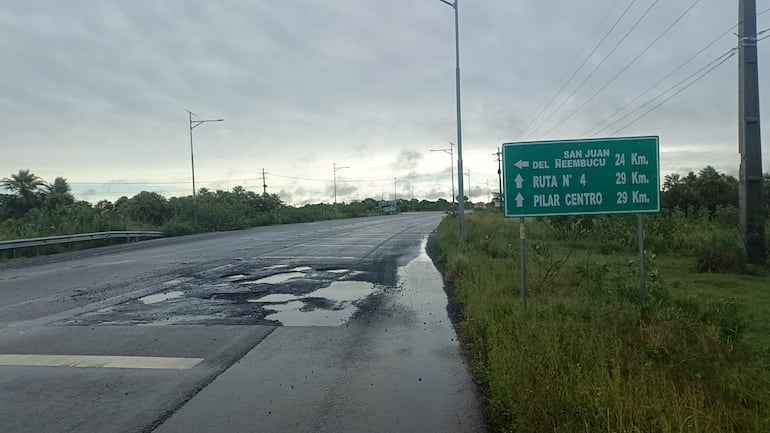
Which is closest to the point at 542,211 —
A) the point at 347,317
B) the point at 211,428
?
the point at 347,317

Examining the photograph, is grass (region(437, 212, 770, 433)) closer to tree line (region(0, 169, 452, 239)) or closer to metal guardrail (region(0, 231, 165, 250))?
metal guardrail (region(0, 231, 165, 250))

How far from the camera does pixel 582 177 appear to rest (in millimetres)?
9008

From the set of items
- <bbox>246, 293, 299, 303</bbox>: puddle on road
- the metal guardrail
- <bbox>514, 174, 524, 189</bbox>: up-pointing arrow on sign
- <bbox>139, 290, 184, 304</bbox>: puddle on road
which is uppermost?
<bbox>514, 174, 524, 189</bbox>: up-pointing arrow on sign

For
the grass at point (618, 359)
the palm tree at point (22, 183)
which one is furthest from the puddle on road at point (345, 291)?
the palm tree at point (22, 183)

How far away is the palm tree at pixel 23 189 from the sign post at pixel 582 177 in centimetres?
4707

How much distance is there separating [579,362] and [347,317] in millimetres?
4896

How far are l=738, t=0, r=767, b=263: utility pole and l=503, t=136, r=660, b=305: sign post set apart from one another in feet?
24.4

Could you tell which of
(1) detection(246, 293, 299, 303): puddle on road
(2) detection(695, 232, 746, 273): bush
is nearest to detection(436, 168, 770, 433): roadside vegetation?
(2) detection(695, 232, 746, 273): bush

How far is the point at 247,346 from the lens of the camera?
7.72 m

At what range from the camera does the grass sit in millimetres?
4207

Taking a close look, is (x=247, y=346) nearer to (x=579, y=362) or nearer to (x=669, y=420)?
(x=579, y=362)

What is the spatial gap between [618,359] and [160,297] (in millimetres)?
9178

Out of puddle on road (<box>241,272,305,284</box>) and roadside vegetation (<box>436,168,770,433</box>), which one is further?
puddle on road (<box>241,272,305,284</box>)

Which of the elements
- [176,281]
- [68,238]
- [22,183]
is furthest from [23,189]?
[176,281]
